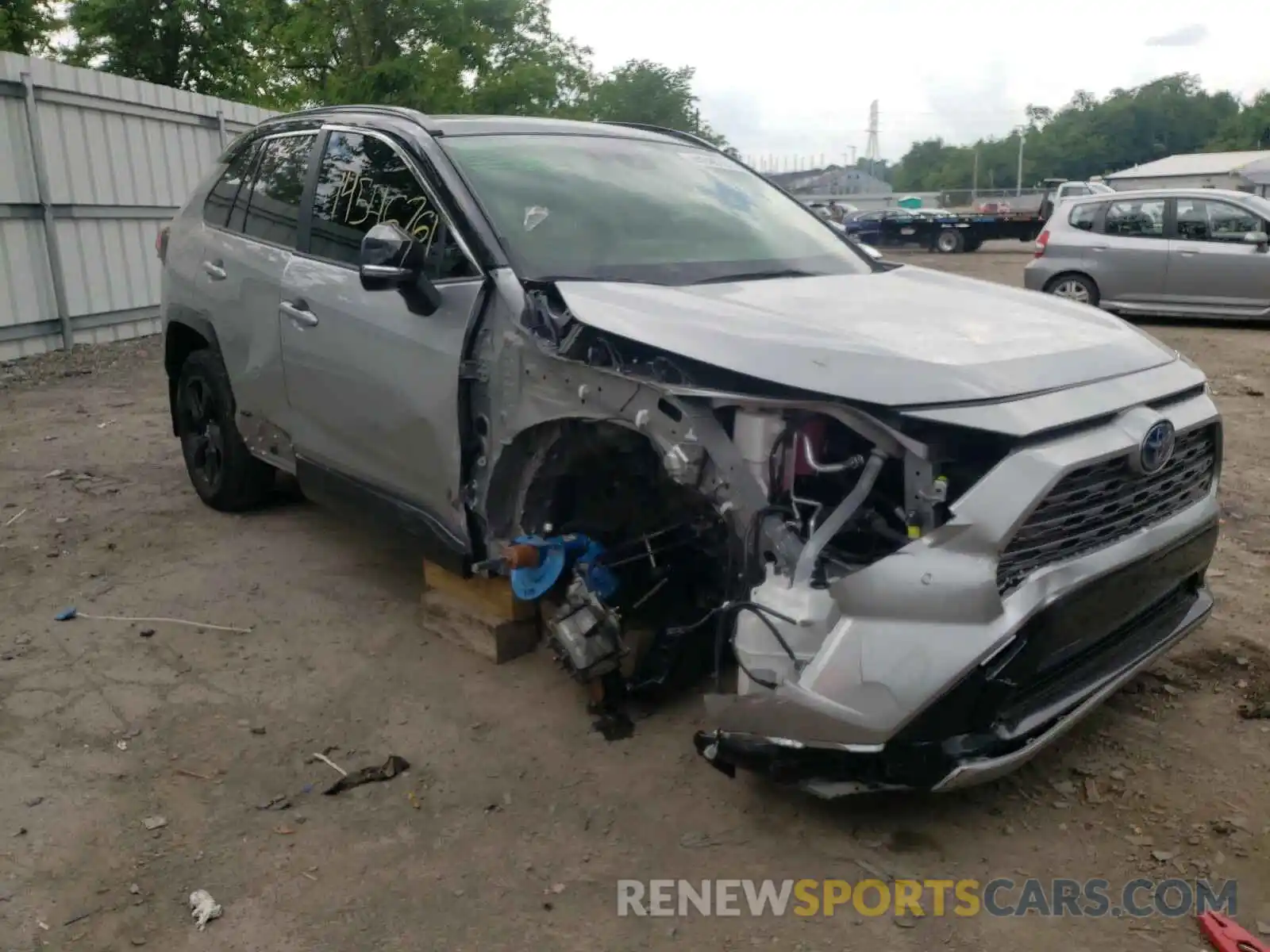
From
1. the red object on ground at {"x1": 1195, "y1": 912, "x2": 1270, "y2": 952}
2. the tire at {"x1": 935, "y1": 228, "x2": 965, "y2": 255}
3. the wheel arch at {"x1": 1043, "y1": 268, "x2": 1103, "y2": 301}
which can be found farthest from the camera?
the tire at {"x1": 935, "y1": 228, "x2": 965, "y2": 255}

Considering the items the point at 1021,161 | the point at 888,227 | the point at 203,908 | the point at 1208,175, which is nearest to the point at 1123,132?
the point at 1021,161

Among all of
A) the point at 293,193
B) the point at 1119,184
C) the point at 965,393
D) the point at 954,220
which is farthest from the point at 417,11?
the point at 1119,184

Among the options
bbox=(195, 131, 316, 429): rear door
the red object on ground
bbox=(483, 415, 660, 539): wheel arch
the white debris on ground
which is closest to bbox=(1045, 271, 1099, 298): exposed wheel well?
bbox=(195, 131, 316, 429): rear door

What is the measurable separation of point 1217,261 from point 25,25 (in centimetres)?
2236

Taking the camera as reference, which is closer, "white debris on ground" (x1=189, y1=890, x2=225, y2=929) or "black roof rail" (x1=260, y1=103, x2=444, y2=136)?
"white debris on ground" (x1=189, y1=890, x2=225, y2=929)

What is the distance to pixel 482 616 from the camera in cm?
377

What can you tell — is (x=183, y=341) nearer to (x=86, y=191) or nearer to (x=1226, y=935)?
(x=1226, y=935)

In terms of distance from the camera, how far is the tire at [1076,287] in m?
12.0

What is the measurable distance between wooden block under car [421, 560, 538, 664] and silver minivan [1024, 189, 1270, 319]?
10.1 m

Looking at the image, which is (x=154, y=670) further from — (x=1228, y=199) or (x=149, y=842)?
(x=1228, y=199)

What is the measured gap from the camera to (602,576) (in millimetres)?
3254

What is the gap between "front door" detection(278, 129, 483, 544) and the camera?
3.33 metres

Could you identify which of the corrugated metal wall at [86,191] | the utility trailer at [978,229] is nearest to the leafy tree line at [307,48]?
the corrugated metal wall at [86,191]

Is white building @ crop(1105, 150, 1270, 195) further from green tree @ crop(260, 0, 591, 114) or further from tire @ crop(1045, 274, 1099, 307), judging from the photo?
tire @ crop(1045, 274, 1099, 307)
